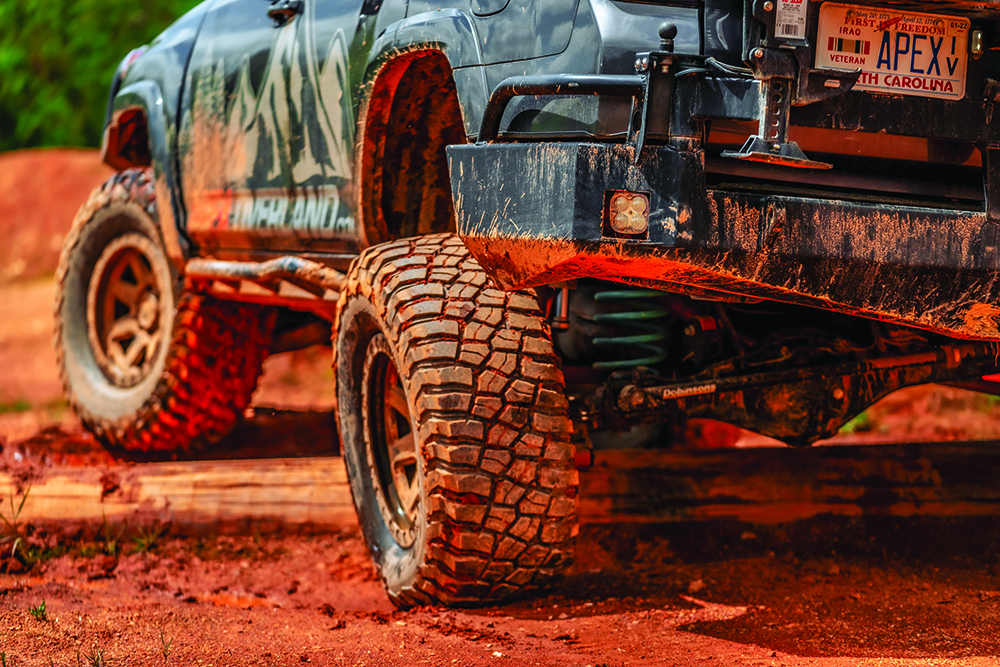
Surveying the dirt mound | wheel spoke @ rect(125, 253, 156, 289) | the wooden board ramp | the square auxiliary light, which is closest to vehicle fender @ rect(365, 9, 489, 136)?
the square auxiliary light

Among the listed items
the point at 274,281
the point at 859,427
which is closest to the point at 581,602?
A: the point at 274,281

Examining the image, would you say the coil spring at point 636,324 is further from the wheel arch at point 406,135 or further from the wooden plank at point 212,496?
the wooden plank at point 212,496

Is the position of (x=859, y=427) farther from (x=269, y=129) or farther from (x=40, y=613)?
(x=40, y=613)

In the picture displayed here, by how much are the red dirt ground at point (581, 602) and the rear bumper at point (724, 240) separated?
0.84 meters

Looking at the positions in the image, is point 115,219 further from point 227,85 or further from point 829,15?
point 829,15

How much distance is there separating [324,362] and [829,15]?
758 centimetres

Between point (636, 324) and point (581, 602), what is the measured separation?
0.83m

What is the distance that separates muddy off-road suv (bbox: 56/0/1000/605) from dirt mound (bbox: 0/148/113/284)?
9329 mm

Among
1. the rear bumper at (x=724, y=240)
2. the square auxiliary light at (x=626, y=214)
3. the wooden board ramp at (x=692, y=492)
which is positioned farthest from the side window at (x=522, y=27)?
the wooden board ramp at (x=692, y=492)

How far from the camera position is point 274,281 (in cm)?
425

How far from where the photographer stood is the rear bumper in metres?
2.42

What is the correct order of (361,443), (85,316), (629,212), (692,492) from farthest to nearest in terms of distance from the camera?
1. (85,316)
2. (692,492)
3. (361,443)
4. (629,212)

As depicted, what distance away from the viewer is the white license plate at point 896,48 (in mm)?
2480

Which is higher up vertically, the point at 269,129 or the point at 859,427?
the point at 269,129
